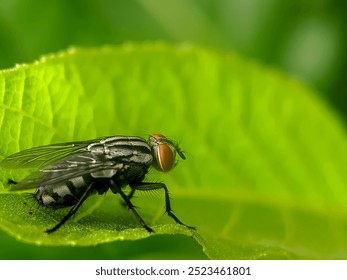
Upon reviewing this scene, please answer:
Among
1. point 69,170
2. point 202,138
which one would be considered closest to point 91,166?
point 69,170

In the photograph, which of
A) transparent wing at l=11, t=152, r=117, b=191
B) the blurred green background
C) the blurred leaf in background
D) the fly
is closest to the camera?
transparent wing at l=11, t=152, r=117, b=191

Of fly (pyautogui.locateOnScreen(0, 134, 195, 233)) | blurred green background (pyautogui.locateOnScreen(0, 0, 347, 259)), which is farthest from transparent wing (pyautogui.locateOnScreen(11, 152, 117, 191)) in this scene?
blurred green background (pyautogui.locateOnScreen(0, 0, 347, 259))

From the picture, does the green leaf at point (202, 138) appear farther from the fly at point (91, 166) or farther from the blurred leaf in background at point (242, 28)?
the blurred leaf in background at point (242, 28)

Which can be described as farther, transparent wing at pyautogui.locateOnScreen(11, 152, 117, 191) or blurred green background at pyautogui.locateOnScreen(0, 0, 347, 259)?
blurred green background at pyautogui.locateOnScreen(0, 0, 347, 259)

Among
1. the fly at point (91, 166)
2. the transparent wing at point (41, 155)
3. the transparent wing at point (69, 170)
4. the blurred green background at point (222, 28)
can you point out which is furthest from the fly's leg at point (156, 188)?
the blurred green background at point (222, 28)

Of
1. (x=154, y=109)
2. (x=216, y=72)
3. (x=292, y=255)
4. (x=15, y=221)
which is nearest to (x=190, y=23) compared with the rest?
(x=216, y=72)

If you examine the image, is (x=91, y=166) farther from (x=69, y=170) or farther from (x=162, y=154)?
(x=162, y=154)

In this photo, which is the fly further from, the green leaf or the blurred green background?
the blurred green background
